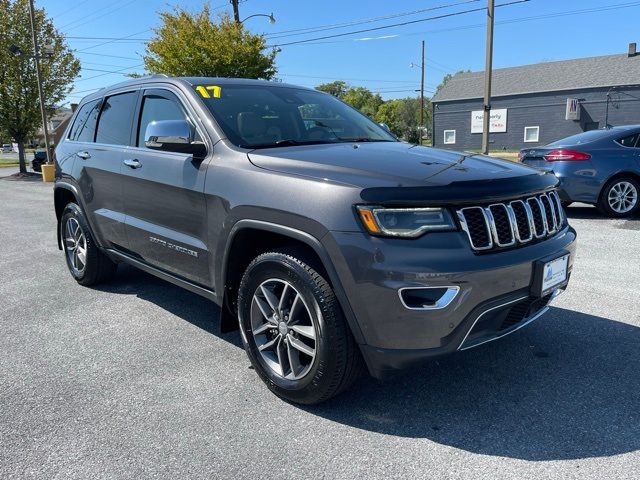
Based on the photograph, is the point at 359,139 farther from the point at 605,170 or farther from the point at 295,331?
the point at 605,170

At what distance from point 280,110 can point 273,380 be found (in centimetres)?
192

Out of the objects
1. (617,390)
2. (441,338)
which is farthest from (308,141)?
(617,390)

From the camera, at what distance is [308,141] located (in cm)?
360

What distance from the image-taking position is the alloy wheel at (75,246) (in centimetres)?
521

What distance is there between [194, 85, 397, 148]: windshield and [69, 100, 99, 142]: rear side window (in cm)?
176

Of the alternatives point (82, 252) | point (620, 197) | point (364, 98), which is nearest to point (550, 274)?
point (82, 252)

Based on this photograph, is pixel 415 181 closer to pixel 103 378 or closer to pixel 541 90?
pixel 103 378

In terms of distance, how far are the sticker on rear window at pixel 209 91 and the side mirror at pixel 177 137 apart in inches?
13.8

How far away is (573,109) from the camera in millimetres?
35375

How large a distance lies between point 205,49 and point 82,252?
52.9 feet

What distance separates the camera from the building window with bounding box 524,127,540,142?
37.8 metres

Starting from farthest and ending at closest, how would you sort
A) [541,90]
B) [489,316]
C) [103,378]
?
[541,90], [103,378], [489,316]

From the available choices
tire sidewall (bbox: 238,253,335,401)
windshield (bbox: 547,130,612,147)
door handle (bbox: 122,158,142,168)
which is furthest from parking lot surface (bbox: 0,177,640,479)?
windshield (bbox: 547,130,612,147)

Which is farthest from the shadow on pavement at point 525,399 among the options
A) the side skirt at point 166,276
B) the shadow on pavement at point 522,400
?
the side skirt at point 166,276
